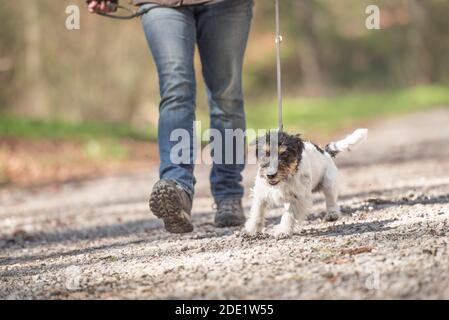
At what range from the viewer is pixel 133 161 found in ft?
51.5

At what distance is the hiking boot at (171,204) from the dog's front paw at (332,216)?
35.8 inches

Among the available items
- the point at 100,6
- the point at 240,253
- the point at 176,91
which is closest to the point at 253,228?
the point at 240,253

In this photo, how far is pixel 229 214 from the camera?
559cm

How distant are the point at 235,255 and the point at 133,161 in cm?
1181

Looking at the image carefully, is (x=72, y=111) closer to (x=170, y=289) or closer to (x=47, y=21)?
(x=47, y=21)

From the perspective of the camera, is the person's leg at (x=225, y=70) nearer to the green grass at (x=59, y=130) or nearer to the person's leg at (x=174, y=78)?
the person's leg at (x=174, y=78)

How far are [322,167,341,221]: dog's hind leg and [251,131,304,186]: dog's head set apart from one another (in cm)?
73

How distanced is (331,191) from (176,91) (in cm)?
119

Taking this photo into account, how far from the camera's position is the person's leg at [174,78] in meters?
5.23

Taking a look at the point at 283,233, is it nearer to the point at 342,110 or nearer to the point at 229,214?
the point at 229,214

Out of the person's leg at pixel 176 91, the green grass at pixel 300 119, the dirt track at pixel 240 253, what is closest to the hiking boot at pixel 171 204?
the person's leg at pixel 176 91

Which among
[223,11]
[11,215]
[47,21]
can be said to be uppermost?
[47,21]

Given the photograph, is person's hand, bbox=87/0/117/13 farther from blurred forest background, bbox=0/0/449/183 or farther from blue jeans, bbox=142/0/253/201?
blurred forest background, bbox=0/0/449/183
